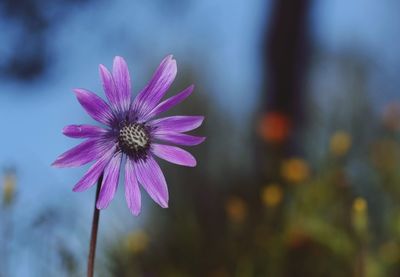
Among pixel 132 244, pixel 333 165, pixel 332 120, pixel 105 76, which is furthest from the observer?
pixel 332 120

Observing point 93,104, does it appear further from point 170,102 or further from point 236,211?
point 236,211

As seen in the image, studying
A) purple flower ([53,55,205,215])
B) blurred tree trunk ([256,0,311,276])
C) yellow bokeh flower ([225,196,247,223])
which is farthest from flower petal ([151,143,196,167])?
blurred tree trunk ([256,0,311,276])

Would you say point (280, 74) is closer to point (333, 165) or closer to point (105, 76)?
point (333, 165)

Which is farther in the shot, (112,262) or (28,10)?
(28,10)

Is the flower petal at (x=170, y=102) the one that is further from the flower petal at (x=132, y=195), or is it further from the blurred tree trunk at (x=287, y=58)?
the blurred tree trunk at (x=287, y=58)

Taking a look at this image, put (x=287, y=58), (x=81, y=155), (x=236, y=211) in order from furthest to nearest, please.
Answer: (x=287, y=58), (x=236, y=211), (x=81, y=155)

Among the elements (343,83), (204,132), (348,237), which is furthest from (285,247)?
(343,83)

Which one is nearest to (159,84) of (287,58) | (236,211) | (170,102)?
(170,102)

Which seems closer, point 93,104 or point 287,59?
point 93,104
